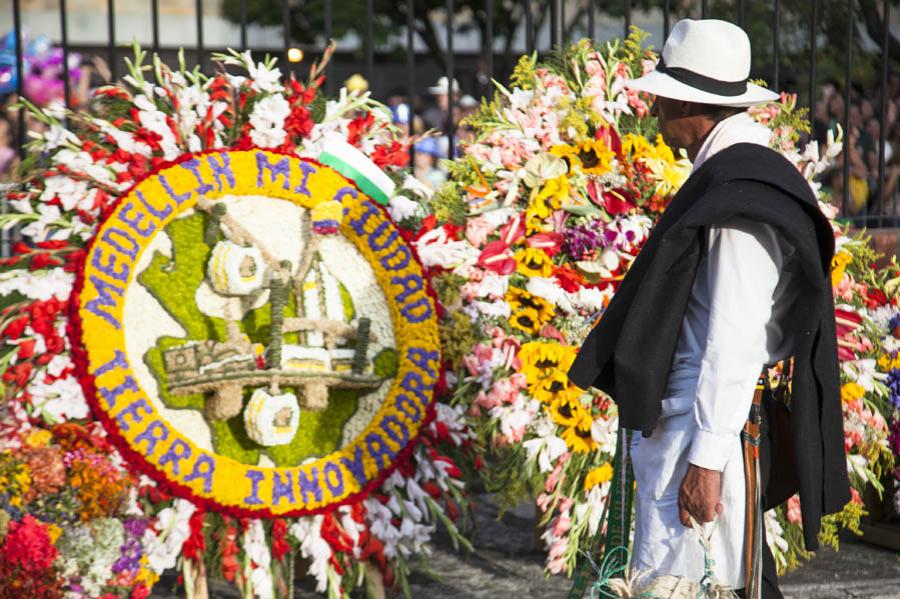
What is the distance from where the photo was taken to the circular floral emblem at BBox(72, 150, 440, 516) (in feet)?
12.5

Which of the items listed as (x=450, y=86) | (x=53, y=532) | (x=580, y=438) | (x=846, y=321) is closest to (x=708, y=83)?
(x=580, y=438)

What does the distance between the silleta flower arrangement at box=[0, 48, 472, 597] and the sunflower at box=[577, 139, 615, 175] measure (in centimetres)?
69

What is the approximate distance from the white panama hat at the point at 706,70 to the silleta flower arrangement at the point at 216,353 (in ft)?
4.68

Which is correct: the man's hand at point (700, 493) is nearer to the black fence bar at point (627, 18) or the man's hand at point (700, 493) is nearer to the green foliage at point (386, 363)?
the green foliage at point (386, 363)

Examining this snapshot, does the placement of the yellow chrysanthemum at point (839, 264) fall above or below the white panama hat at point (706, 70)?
below

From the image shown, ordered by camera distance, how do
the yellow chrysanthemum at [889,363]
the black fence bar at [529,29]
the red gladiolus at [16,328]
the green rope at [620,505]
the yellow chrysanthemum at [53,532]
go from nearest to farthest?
1. the green rope at [620,505]
2. the yellow chrysanthemum at [53,532]
3. the red gladiolus at [16,328]
4. the yellow chrysanthemum at [889,363]
5. the black fence bar at [529,29]

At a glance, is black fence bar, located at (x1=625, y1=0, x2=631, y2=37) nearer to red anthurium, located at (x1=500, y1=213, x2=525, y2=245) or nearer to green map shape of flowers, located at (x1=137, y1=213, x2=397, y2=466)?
red anthurium, located at (x1=500, y1=213, x2=525, y2=245)

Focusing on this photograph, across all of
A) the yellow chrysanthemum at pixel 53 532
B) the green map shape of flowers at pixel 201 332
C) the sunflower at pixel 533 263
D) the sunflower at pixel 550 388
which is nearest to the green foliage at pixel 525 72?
the sunflower at pixel 533 263

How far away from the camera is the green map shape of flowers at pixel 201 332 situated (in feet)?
12.8

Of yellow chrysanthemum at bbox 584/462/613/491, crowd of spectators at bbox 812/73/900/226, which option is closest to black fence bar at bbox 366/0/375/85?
yellow chrysanthemum at bbox 584/462/613/491

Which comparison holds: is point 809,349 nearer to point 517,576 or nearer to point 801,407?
point 801,407

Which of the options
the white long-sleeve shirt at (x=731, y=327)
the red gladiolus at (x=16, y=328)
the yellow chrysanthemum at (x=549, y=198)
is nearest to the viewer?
the white long-sleeve shirt at (x=731, y=327)

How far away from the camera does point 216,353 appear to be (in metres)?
3.89

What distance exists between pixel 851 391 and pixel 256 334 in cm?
226
